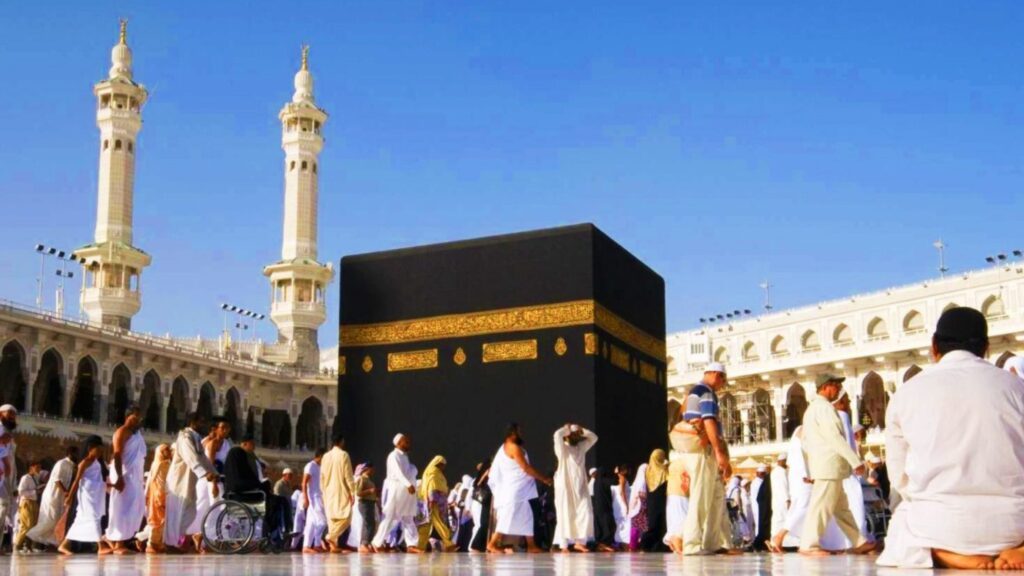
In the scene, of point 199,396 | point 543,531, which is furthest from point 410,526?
point 199,396

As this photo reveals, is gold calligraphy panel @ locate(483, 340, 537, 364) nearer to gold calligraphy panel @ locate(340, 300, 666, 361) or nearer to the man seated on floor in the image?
gold calligraphy panel @ locate(340, 300, 666, 361)

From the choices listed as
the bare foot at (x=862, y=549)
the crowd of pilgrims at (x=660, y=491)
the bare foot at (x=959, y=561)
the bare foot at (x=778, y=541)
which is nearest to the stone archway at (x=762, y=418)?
the crowd of pilgrims at (x=660, y=491)

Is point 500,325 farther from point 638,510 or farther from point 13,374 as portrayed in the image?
point 13,374

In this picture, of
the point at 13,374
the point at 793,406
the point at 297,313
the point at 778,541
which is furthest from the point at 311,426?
the point at 778,541

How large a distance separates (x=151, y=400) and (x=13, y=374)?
15.8 feet

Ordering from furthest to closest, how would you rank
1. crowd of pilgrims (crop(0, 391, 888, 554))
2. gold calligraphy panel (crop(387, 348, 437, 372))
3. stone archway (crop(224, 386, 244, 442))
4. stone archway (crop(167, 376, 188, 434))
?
stone archway (crop(224, 386, 244, 442)) < stone archway (crop(167, 376, 188, 434)) < gold calligraphy panel (crop(387, 348, 437, 372)) < crowd of pilgrims (crop(0, 391, 888, 554))

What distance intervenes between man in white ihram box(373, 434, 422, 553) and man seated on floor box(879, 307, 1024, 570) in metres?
5.59

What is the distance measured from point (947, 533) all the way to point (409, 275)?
974 centimetres

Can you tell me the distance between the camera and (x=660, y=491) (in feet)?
30.3

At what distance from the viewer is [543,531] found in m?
9.36

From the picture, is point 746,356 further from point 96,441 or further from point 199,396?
point 96,441

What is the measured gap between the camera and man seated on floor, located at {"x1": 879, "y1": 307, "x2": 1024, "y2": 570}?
9.37ft

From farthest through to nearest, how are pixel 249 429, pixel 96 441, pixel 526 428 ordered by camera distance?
1. pixel 249 429
2. pixel 526 428
3. pixel 96 441

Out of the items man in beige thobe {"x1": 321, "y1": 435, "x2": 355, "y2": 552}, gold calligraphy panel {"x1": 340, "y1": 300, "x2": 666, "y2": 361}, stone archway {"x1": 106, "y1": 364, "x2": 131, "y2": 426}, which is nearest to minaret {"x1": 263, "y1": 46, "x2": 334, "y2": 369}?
stone archway {"x1": 106, "y1": 364, "x2": 131, "y2": 426}
